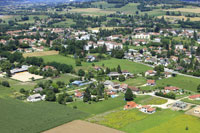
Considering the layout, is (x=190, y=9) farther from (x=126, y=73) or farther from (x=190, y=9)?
(x=126, y=73)

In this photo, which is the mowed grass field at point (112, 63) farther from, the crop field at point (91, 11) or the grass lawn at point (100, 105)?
the crop field at point (91, 11)

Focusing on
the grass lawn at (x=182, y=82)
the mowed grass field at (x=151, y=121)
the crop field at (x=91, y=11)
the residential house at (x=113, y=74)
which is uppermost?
the crop field at (x=91, y=11)

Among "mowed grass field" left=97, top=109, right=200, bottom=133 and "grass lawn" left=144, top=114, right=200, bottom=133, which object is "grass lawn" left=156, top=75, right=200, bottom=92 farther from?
"grass lawn" left=144, top=114, right=200, bottom=133

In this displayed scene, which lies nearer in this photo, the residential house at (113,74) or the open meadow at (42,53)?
the residential house at (113,74)

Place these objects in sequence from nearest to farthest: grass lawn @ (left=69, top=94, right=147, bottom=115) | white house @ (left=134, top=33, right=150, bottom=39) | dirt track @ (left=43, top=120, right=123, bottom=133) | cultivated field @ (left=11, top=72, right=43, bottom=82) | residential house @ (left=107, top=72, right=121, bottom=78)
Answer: dirt track @ (left=43, top=120, right=123, bottom=133), grass lawn @ (left=69, top=94, right=147, bottom=115), cultivated field @ (left=11, top=72, right=43, bottom=82), residential house @ (left=107, top=72, right=121, bottom=78), white house @ (left=134, top=33, right=150, bottom=39)

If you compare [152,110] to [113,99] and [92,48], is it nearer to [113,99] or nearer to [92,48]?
[113,99]

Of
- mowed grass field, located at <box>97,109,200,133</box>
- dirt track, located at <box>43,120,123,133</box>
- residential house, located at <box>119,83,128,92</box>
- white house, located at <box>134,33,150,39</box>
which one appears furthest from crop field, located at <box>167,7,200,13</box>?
dirt track, located at <box>43,120,123,133</box>

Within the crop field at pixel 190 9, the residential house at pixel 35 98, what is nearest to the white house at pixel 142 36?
the crop field at pixel 190 9
